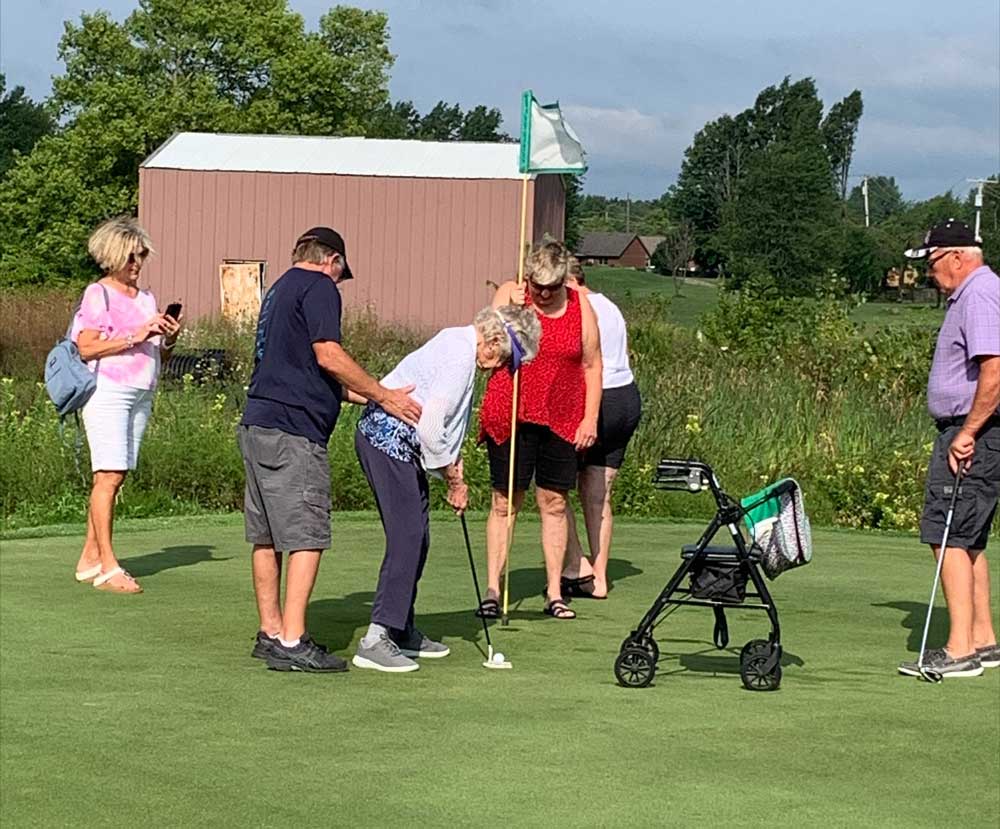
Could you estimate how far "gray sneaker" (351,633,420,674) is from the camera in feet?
23.5

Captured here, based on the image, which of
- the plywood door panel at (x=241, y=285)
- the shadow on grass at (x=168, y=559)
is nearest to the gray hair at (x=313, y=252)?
the shadow on grass at (x=168, y=559)

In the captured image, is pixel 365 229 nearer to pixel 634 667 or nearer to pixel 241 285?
pixel 241 285

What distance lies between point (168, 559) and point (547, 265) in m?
3.36

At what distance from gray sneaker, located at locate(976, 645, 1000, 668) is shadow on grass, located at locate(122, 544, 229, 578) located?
4.57m

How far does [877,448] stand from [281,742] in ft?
34.4

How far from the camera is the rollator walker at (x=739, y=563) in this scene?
269 inches

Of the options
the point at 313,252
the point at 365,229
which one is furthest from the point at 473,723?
the point at 365,229

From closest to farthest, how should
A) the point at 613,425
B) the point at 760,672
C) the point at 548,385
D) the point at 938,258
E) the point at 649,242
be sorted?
1. the point at 760,672
2. the point at 938,258
3. the point at 548,385
4. the point at 613,425
5. the point at 649,242

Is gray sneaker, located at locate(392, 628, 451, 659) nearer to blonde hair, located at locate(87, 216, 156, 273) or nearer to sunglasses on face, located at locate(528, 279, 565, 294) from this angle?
sunglasses on face, located at locate(528, 279, 565, 294)

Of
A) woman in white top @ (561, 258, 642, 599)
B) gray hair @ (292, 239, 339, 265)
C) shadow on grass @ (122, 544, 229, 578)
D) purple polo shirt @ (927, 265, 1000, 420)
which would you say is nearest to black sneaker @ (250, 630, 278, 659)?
gray hair @ (292, 239, 339, 265)

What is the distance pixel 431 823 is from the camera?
4.95 meters

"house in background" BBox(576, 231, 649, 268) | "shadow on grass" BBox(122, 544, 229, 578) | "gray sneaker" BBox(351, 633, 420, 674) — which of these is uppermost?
"house in background" BBox(576, 231, 649, 268)

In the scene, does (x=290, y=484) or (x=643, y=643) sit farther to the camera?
(x=290, y=484)

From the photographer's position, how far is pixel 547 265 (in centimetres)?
828
